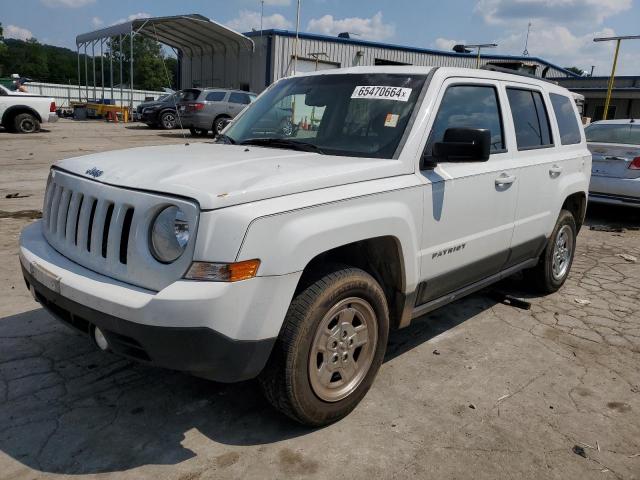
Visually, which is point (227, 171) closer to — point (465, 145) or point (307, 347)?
point (307, 347)

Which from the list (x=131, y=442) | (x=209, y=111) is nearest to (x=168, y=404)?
(x=131, y=442)

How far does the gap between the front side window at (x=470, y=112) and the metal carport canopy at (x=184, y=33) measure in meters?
21.5

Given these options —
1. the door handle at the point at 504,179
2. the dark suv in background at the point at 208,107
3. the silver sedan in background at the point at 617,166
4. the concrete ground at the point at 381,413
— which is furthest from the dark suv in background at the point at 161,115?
the door handle at the point at 504,179

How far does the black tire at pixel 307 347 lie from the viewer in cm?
257

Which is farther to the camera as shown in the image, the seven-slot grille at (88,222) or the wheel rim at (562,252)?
the wheel rim at (562,252)

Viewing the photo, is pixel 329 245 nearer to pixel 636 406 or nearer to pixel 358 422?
pixel 358 422

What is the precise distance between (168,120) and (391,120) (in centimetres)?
2148

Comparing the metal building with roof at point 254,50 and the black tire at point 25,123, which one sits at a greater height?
the metal building with roof at point 254,50

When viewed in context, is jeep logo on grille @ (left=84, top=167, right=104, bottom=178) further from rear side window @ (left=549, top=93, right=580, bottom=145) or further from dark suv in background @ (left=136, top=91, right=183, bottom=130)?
dark suv in background @ (left=136, top=91, right=183, bottom=130)

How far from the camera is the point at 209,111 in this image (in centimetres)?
1948

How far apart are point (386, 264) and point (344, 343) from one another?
0.55 metres

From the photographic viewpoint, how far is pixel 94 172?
9.27ft

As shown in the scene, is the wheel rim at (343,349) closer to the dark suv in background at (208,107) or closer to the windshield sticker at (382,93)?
the windshield sticker at (382,93)

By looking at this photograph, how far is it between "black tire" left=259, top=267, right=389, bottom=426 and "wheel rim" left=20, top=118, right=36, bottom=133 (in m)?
19.3
